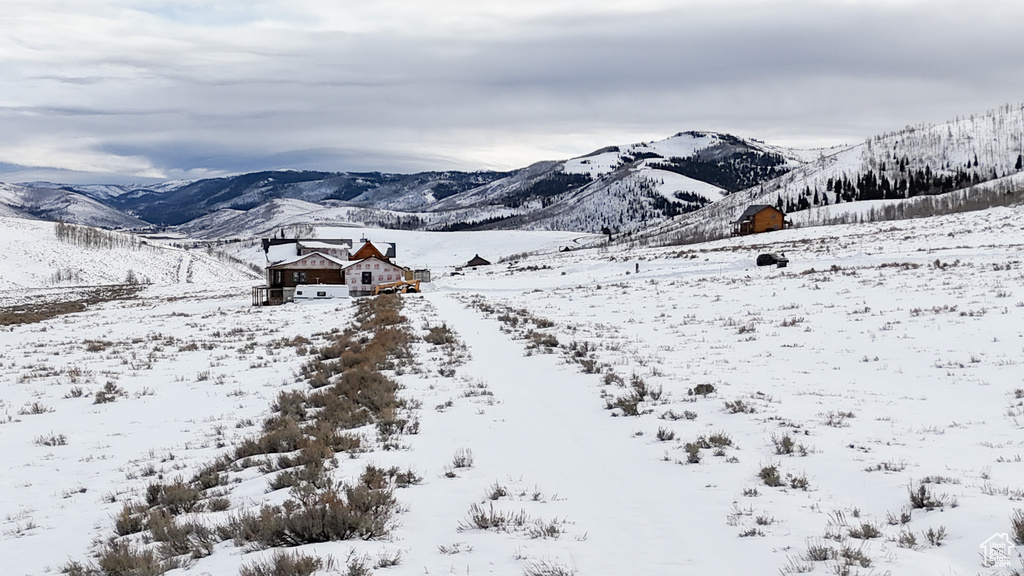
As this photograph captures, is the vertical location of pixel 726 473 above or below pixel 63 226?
below

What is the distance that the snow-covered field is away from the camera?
5613 mm

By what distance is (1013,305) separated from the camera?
19000mm

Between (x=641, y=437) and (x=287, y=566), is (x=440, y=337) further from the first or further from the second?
(x=287, y=566)

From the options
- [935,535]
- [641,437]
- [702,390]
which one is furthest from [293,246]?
[935,535]

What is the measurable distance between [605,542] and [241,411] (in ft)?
32.1

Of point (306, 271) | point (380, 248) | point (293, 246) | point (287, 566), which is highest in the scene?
point (293, 246)

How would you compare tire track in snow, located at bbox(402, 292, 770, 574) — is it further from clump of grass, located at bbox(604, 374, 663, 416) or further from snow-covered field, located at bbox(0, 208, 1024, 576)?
clump of grass, located at bbox(604, 374, 663, 416)

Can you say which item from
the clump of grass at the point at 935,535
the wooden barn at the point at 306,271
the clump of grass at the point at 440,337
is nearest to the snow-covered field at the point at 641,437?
the clump of grass at the point at 935,535

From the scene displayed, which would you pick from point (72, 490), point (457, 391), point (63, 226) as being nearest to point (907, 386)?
point (457, 391)

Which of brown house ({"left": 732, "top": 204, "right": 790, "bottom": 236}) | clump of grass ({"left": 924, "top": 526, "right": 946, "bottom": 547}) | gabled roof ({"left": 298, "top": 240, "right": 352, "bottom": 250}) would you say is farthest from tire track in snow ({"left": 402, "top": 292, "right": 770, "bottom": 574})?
brown house ({"left": 732, "top": 204, "right": 790, "bottom": 236})

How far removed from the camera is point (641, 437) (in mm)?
9531

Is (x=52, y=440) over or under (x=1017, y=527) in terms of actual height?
under

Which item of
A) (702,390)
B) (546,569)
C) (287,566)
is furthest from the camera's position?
(702,390)

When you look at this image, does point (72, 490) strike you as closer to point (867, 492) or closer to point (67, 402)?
point (67, 402)
